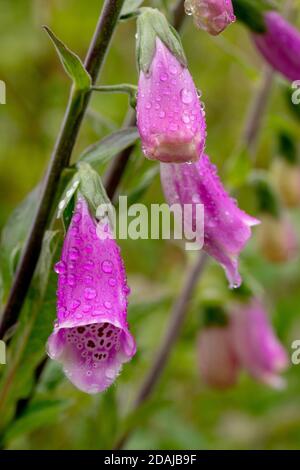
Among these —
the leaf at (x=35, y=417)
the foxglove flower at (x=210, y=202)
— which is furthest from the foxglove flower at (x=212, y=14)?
the leaf at (x=35, y=417)

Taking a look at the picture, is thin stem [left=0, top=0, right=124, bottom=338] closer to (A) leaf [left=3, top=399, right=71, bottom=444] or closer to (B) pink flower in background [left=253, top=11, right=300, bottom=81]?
(A) leaf [left=3, top=399, right=71, bottom=444]

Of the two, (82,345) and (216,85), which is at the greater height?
(216,85)

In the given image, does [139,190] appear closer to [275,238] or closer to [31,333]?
[31,333]

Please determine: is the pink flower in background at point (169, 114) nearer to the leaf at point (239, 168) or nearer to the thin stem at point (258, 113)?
the leaf at point (239, 168)

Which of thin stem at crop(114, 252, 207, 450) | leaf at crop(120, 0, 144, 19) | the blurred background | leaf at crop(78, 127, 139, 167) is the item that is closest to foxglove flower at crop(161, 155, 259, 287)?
leaf at crop(78, 127, 139, 167)
